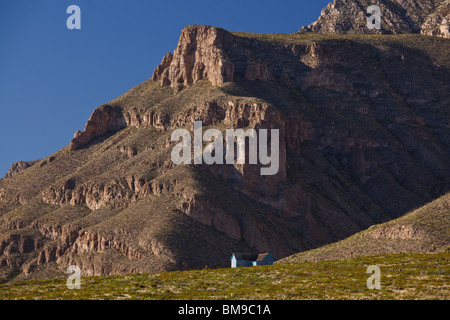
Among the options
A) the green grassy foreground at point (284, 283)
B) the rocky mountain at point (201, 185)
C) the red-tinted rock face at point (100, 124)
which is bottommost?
the green grassy foreground at point (284, 283)

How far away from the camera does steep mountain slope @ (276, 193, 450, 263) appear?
3789 inches

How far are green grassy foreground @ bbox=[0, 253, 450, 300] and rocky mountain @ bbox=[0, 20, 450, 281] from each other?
44.9m

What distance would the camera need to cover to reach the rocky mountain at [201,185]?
146 metres

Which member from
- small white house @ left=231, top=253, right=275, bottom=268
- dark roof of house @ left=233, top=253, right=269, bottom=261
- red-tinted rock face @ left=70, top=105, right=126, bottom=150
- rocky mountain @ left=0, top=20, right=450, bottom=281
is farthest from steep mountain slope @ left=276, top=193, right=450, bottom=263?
red-tinted rock face @ left=70, top=105, right=126, bottom=150

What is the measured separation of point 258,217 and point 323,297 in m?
83.8

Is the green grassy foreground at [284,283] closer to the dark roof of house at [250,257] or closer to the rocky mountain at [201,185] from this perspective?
the dark roof of house at [250,257]

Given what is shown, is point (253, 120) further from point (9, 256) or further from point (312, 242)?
point (9, 256)

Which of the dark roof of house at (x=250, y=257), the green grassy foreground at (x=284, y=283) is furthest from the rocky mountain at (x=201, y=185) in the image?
the green grassy foreground at (x=284, y=283)

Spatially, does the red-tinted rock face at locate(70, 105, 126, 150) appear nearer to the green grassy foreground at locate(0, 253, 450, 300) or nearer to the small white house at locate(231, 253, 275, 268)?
the small white house at locate(231, 253, 275, 268)

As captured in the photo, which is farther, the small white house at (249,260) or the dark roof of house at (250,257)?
the dark roof of house at (250,257)

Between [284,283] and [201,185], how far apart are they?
74.7 metres

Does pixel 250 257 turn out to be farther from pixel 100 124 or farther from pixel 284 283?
pixel 100 124

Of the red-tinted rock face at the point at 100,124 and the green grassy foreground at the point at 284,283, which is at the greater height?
the red-tinted rock face at the point at 100,124

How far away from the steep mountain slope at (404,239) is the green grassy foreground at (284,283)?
16.6 feet
